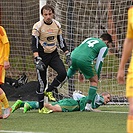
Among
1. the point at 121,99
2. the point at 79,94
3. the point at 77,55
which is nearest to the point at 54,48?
the point at 77,55

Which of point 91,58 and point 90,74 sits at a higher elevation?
point 91,58

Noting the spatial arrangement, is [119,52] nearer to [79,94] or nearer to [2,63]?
[79,94]

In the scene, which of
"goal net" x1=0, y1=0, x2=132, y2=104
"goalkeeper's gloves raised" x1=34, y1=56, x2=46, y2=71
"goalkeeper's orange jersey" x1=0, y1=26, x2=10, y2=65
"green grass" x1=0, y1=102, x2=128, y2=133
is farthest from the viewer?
"goal net" x1=0, y1=0, x2=132, y2=104

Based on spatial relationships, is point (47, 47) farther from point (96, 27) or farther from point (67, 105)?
point (96, 27)

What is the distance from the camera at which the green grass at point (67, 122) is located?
25.5ft

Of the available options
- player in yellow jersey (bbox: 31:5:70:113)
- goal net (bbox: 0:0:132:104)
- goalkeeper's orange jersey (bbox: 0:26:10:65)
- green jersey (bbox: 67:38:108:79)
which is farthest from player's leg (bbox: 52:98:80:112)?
goalkeeper's orange jersey (bbox: 0:26:10:65)

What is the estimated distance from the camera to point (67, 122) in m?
8.63

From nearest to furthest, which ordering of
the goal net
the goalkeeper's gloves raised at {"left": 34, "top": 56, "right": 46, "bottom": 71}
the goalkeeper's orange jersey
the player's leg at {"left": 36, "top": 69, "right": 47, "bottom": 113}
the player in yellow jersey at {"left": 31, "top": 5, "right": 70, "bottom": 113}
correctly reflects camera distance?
the goalkeeper's orange jersey, the goalkeeper's gloves raised at {"left": 34, "top": 56, "right": 46, "bottom": 71}, the player in yellow jersey at {"left": 31, "top": 5, "right": 70, "bottom": 113}, the player's leg at {"left": 36, "top": 69, "right": 47, "bottom": 113}, the goal net

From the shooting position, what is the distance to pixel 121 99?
1178 centimetres

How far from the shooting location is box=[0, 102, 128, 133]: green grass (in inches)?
305

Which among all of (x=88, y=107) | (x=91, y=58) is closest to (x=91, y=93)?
(x=88, y=107)

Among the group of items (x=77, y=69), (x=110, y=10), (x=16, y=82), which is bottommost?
(x=16, y=82)

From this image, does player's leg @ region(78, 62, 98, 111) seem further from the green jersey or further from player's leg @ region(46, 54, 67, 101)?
player's leg @ region(46, 54, 67, 101)

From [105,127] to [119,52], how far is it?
4.77 m
